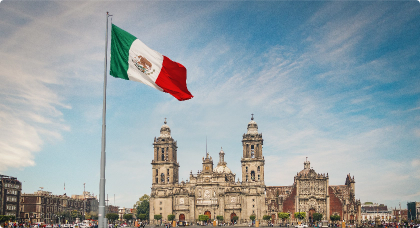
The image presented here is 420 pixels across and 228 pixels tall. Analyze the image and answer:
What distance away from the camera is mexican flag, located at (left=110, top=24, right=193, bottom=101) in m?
16.6

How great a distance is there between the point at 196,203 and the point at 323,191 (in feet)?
96.5

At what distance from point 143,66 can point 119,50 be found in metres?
1.10

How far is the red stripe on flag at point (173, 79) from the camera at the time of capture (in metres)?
17.3

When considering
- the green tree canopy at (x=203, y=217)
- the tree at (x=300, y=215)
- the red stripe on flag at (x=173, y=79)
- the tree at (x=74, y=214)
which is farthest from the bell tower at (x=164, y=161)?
the red stripe on flag at (x=173, y=79)

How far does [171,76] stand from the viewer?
17562 millimetres

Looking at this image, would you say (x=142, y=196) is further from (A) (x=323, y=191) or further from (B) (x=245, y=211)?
(A) (x=323, y=191)

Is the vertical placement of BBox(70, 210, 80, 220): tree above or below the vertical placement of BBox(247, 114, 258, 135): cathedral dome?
below

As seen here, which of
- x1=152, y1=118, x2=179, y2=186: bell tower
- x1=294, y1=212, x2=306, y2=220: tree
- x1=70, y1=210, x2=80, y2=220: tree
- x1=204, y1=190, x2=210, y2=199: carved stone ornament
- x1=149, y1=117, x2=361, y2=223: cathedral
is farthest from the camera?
x1=70, y1=210, x2=80, y2=220: tree

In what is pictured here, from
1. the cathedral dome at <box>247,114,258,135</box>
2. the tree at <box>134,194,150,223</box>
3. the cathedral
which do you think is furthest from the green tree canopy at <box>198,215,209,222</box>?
the tree at <box>134,194,150,223</box>

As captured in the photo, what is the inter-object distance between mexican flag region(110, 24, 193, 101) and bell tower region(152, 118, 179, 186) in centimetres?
8665

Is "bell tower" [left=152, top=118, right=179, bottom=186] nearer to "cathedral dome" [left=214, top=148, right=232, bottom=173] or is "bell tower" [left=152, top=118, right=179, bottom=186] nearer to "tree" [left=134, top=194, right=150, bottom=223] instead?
"cathedral dome" [left=214, top=148, right=232, bottom=173]

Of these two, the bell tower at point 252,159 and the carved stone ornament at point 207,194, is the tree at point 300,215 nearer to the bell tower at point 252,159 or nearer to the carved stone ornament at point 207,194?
the bell tower at point 252,159

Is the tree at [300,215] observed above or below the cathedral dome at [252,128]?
below

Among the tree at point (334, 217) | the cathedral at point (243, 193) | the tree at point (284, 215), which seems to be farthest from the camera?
the cathedral at point (243, 193)
